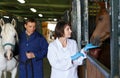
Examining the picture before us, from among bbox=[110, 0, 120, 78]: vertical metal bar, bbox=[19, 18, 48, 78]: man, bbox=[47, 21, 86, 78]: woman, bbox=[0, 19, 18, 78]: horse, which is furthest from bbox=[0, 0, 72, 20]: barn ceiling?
bbox=[110, 0, 120, 78]: vertical metal bar

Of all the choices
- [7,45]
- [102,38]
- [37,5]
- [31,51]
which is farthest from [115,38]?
[37,5]

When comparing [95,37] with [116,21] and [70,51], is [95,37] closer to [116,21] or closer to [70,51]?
[70,51]

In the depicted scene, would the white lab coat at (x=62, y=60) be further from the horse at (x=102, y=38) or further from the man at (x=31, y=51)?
the man at (x=31, y=51)

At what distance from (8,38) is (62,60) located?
4.49ft

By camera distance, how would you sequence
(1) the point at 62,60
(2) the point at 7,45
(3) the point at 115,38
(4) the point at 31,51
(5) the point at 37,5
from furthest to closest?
(5) the point at 37,5 → (2) the point at 7,45 → (4) the point at 31,51 → (1) the point at 62,60 → (3) the point at 115,38

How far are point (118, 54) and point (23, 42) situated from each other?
7.93ft

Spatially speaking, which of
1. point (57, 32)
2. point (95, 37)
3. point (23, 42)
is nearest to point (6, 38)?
point (23, 42)

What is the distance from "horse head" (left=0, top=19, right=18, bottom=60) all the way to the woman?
110cm

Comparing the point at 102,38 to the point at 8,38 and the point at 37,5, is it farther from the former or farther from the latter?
the point at 37,5

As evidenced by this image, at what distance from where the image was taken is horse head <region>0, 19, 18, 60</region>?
3686 mm

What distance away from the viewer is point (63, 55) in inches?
105

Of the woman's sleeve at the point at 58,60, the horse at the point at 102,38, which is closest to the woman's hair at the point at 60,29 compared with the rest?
the woman's sleeve at the point at 58,60

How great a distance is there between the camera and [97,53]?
7.95 feet

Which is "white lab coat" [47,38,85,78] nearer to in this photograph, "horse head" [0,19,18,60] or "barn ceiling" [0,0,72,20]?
"horse head" [0,19,18,60]
